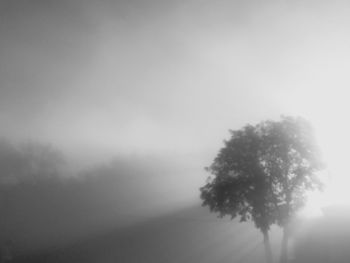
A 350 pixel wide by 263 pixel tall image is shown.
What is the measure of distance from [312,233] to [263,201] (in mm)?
6907

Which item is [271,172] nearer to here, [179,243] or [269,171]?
[269,171]

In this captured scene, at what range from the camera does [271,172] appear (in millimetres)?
33688

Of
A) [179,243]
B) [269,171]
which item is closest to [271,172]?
[269,171]

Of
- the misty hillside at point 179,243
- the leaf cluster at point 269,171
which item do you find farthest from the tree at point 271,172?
the misty hillside at point 179,243

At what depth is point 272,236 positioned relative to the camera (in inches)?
2608

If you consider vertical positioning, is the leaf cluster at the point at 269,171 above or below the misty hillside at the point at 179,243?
above

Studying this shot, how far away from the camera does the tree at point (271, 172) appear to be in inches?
1320

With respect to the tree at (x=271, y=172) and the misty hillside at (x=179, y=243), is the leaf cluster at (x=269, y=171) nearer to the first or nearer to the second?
the tree at (x=271, y=172)

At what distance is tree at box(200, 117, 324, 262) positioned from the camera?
33.5 metres

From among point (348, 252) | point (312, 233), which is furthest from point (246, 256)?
point (348, 252)

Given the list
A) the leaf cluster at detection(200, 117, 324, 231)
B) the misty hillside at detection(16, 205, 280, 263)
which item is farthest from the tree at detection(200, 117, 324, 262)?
the misty hillside at detection(16, 205, 280, 263)

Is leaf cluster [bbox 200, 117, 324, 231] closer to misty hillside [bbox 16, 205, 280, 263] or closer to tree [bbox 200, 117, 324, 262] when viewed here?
tree [bbox 200, 117, 324, 262]

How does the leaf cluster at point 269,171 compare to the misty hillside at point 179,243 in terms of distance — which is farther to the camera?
the misty hillside at point 179,243

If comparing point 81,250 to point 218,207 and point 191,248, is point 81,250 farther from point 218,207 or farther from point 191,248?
point 218,207
